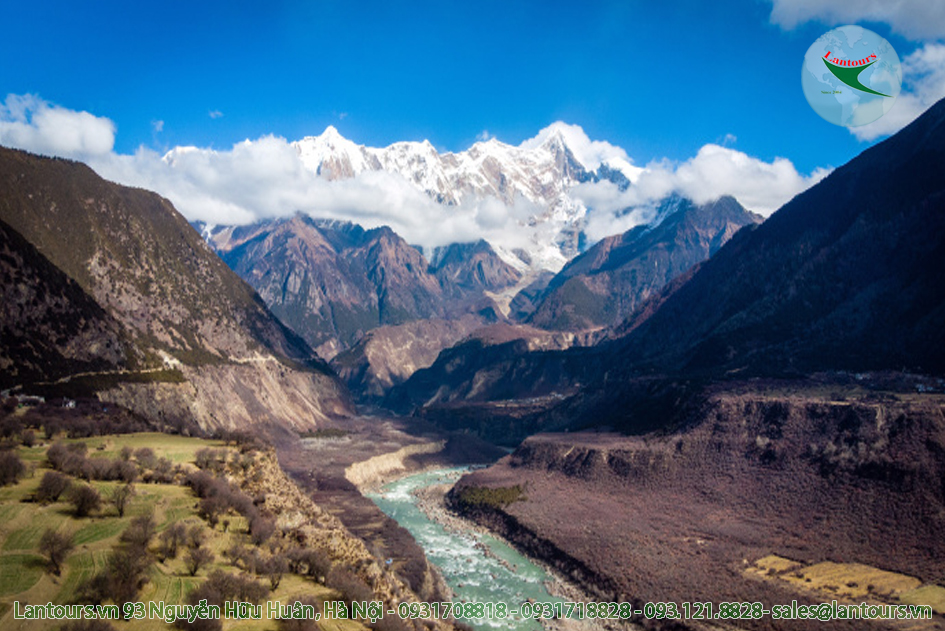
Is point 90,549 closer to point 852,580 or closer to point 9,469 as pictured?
point 9,469

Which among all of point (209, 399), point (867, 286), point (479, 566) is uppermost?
point (867, 286)

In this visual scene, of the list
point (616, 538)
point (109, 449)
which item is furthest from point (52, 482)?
point (616, 538)

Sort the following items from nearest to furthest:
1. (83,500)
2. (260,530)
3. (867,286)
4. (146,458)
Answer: (83,500) → (260,530) → (146,458) → (867,286)

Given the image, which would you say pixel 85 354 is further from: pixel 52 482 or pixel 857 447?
pixel 857 447

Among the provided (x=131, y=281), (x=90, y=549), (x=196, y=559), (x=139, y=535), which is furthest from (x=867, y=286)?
(x=131, y=281)

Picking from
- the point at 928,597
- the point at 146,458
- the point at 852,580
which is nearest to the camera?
the point at 146,458

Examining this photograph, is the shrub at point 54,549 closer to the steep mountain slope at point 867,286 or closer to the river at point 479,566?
the river at point 479,566

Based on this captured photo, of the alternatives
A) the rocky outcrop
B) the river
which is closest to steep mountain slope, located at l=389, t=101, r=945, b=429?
the rocky outcrop

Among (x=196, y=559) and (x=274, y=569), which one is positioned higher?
(x=196, y=559)
